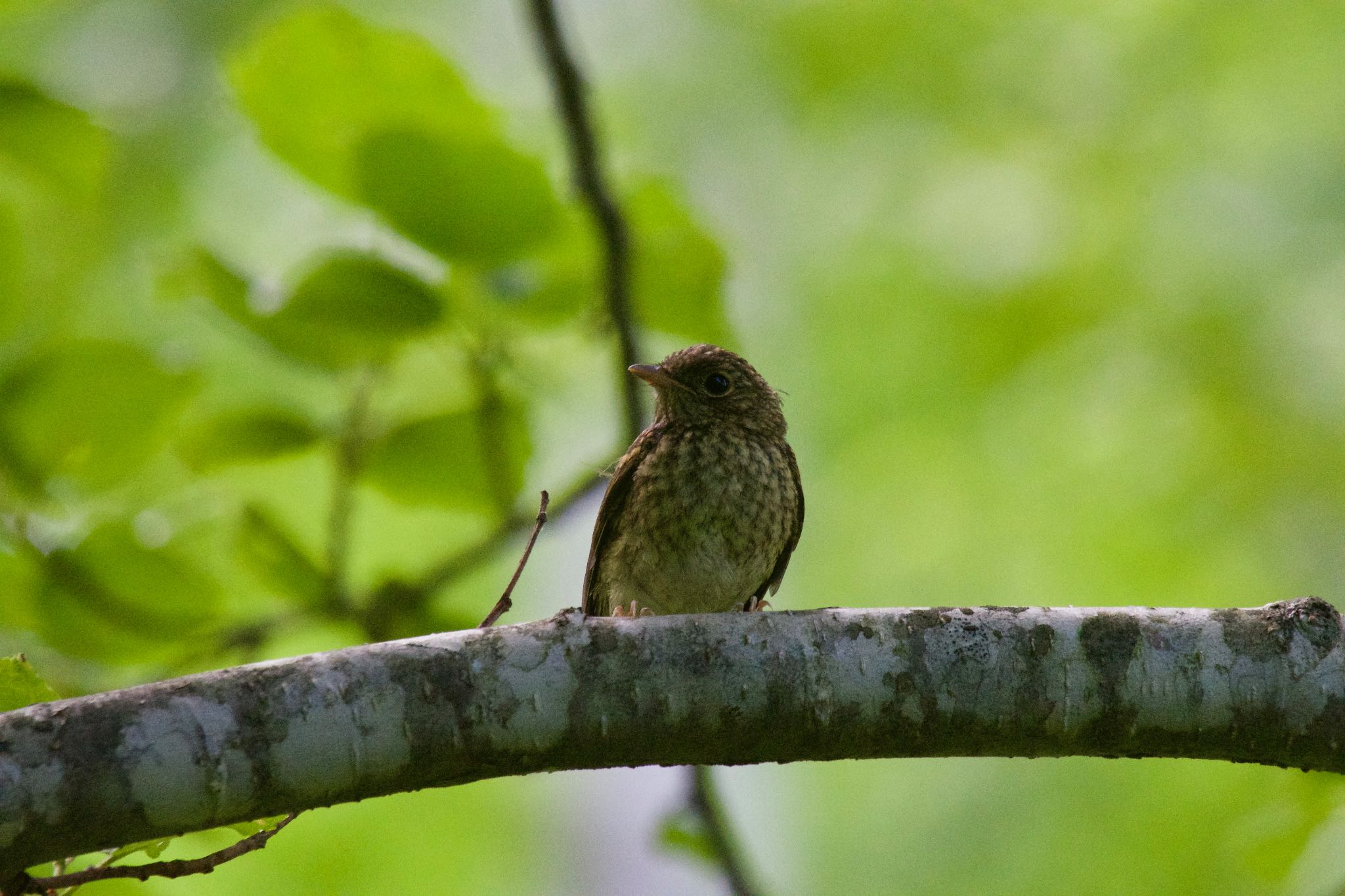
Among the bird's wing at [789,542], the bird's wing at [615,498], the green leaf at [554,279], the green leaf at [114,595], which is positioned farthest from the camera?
the bird's wing at [789,542]

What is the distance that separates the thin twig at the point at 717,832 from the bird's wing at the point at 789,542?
0.77 m

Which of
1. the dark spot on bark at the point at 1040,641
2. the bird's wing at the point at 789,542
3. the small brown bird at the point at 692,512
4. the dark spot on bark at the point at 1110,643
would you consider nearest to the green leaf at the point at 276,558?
the small brown bird at the point at 692,512

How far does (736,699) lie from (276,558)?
1.36 metres

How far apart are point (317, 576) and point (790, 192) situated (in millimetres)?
5788

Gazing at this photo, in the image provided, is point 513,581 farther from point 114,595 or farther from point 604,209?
point 604,209

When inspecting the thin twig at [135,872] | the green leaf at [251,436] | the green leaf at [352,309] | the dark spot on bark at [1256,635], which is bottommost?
the thin twig at [135,872]

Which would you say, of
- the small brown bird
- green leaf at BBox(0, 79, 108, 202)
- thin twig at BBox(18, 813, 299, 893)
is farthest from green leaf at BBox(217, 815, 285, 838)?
the small brown bird

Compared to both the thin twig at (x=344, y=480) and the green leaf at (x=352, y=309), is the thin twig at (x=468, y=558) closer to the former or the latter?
the thin twig at (x=344, y=480)

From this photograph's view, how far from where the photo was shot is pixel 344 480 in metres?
3.34

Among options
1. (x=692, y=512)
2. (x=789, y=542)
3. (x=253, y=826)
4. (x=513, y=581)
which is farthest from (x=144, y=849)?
(x=789, y=542)

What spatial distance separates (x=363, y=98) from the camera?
9.73 feet

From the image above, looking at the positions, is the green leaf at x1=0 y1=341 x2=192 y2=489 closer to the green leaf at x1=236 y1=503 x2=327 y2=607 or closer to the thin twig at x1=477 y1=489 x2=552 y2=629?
the green leaf at x1=236 y1=503 x2=327 y2=607

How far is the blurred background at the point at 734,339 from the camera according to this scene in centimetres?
298

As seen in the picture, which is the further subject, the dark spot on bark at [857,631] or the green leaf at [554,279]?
the green leaf at [554,279]
